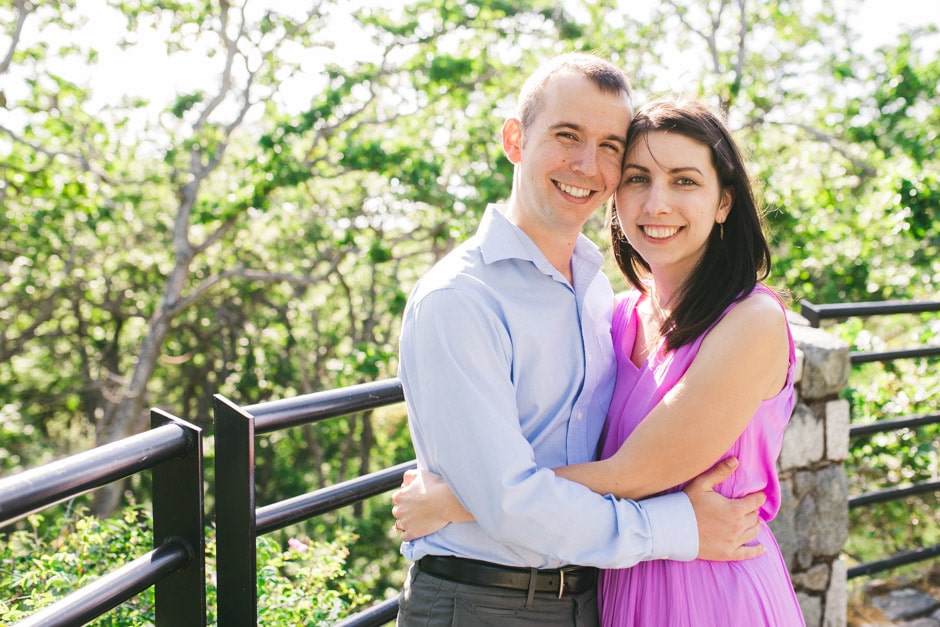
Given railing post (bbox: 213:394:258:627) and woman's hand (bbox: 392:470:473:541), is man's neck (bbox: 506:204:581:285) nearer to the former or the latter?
woman's hand (bbox: 392:470:473:541)

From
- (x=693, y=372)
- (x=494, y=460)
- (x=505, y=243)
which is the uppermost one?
(x=505, y=243)

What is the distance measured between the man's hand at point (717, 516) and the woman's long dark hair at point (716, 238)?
0.32 metres

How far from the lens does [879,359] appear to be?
136 inches

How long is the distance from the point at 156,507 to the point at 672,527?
1.08 m

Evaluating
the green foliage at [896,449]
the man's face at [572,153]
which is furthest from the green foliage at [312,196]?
the man's face at [572,153]

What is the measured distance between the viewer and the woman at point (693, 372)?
167 cm

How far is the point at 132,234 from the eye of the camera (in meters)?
13.3

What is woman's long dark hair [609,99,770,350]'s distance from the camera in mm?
1870

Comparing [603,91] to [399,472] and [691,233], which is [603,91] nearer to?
[691,233]

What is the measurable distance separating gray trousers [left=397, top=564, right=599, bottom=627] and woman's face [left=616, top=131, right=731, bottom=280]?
35.6 inches

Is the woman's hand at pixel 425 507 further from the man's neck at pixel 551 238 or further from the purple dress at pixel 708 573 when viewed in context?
the man's neck at pixel 551 238

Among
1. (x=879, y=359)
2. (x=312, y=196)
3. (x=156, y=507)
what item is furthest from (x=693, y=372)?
(x=312, y=196)

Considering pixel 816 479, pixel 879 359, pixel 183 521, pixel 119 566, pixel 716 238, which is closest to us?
pixel 183 521

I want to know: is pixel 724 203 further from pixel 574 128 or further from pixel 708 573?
pixel 708 573
